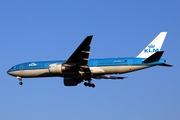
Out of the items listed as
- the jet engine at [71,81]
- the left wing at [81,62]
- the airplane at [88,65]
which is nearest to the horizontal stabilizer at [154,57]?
the airplane at [88,65]

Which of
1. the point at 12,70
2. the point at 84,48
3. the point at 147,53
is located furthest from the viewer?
the point at 12,70

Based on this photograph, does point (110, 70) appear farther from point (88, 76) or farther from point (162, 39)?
point (162, 39)

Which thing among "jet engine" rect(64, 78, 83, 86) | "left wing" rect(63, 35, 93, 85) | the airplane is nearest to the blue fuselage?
the airplane

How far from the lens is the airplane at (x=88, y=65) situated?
202ft

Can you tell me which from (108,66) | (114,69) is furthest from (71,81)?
(114,69)

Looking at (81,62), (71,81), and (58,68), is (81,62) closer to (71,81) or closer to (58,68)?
(58,68)

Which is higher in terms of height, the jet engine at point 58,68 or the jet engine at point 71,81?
the jet engine at point 58,68

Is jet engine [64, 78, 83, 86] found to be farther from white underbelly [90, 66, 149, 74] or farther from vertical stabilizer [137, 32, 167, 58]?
vertical stabilizer [137, 32, 167, 58]

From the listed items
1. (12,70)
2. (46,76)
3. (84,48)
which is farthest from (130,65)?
(12,70)

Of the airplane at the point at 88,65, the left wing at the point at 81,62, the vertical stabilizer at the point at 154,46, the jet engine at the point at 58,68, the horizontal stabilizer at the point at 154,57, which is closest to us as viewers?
the horizontal stabilizer at the point at 154,57

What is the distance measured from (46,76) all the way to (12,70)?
21.9 ft

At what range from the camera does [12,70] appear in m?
71.9

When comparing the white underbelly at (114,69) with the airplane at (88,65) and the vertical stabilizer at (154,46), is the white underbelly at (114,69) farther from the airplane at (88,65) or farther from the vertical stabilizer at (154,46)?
the vertical stabilizer at (154,46)

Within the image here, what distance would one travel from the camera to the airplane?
61688mm
